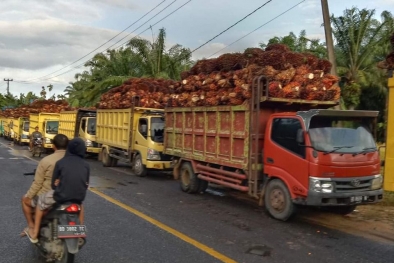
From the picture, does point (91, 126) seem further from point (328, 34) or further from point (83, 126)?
point (328, 34)

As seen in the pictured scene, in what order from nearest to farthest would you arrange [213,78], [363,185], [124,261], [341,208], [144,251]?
[124,261], [144,251], [363,185], [341,208], [213,78]

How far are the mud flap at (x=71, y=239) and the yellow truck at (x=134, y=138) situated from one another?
9.47 meters

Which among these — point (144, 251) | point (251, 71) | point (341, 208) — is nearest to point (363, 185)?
point (341, 208)

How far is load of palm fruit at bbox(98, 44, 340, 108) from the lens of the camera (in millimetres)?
9312

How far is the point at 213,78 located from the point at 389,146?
6.19 metres

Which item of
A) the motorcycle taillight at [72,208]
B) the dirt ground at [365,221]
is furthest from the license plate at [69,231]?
the dirt ground at [365,221]

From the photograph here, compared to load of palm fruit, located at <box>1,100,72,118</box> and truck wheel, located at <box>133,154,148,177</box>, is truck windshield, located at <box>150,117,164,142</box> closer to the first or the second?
truck wheel, located at <box>133,154,148,177</box>

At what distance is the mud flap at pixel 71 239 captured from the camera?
4910 millimetres

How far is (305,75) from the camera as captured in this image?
9531 mm

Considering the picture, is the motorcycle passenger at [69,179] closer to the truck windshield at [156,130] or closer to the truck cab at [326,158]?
the truck cab at [326,158]

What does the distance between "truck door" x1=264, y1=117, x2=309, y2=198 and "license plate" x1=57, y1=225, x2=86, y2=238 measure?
4049mm

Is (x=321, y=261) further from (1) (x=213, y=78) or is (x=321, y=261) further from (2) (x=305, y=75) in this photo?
(1) (x=213, y=78)

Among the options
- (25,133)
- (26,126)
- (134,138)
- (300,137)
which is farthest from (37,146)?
(300,137)

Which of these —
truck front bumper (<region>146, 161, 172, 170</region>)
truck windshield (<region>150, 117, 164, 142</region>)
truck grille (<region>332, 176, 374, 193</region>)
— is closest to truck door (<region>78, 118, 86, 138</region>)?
truck windshield (<region>150, 117, 164, 142</region>)
